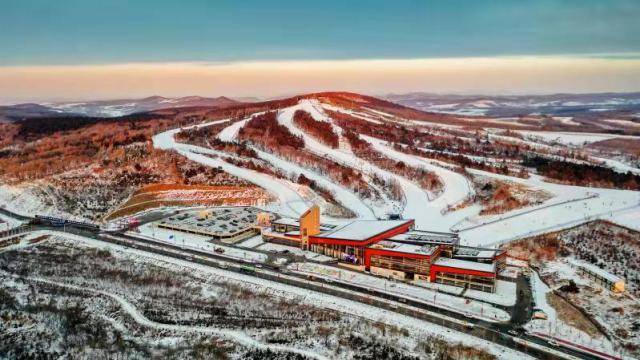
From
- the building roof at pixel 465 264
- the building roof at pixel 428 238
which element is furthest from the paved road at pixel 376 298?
the building roof at pixel 428 238

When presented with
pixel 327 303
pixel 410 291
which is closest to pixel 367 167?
pixel 410 291

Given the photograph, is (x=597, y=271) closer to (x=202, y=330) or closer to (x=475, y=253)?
(x=475, y=253)

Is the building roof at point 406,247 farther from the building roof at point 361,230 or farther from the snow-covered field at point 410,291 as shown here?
the snow-covered field at point 410,291

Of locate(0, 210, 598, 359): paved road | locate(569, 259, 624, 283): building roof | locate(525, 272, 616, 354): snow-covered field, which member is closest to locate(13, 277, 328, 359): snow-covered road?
locate(0, 210, 598, 359): paved road

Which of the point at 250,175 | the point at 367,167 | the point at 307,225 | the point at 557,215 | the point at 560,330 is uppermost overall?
the point at 250,175

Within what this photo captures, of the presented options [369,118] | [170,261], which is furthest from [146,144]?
[369,118]
